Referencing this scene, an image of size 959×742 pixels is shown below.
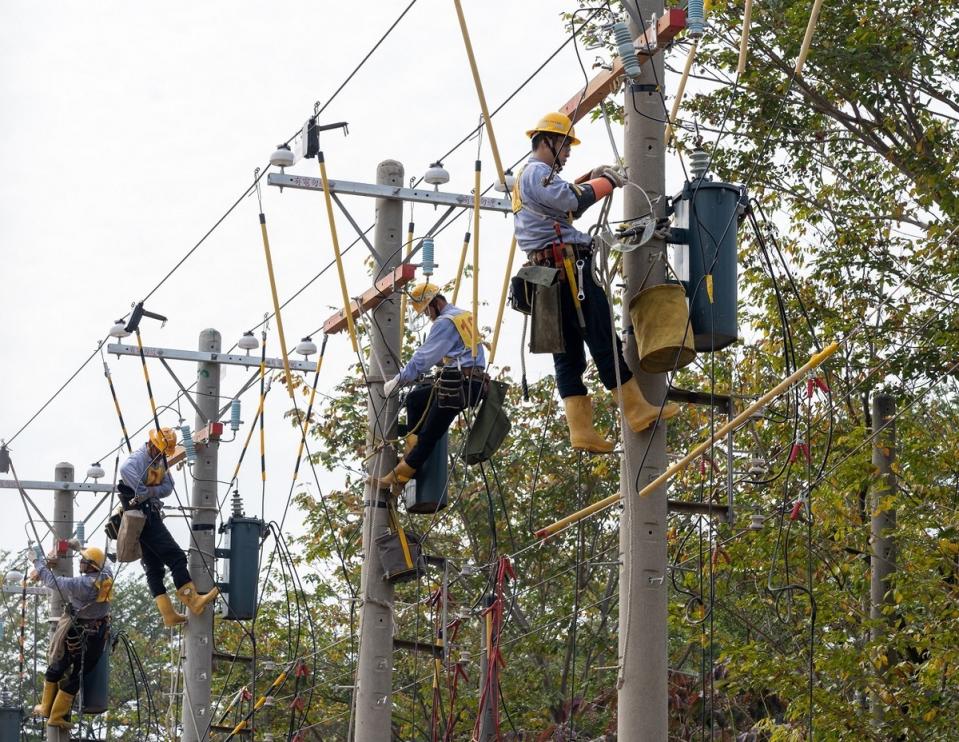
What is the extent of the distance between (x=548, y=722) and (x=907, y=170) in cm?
938

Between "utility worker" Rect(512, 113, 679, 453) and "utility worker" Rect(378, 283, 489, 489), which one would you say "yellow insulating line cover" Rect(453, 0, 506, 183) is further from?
"utility worker" Rect(378, 283, 489, 489)

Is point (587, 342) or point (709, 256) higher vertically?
point (709, 256)

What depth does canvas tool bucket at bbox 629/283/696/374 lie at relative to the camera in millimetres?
6355

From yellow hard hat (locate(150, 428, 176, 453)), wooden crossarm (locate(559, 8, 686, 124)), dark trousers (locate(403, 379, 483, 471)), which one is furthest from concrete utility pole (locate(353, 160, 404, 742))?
yellow hard hat (locate(150, 428, 176, 453))

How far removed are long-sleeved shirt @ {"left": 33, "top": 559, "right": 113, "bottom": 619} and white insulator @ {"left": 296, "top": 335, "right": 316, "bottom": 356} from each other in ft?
11.8

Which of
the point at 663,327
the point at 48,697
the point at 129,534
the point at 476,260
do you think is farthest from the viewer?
the point at 48,697

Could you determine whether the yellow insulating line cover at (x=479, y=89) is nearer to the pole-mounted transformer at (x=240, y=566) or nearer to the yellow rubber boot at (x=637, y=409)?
the yellow rubber boot at (x=637, y=409)

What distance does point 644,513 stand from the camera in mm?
6277

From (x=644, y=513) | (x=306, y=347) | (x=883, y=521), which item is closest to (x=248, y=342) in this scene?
(x=306, y=347)

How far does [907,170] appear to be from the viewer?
13.8 m

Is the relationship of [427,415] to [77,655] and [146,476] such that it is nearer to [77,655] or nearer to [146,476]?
[146,476]

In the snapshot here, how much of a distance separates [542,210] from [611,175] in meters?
0.42

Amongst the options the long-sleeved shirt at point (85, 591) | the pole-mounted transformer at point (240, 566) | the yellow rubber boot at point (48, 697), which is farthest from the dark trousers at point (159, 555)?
the yellow rubber boot at point (48, 697)

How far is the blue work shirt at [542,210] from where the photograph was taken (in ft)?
22.6
